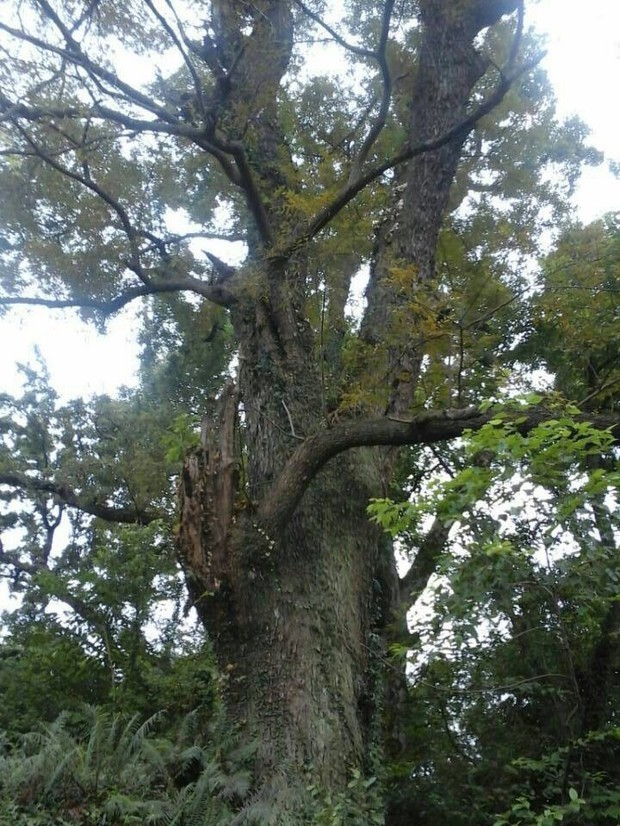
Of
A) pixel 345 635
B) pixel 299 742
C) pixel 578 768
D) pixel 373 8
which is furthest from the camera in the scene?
pixel 373 8

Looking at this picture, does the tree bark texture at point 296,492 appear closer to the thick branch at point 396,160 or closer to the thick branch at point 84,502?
the thick branch at point 396,160

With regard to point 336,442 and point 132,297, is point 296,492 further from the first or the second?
point 132,297

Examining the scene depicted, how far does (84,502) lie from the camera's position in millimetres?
9945

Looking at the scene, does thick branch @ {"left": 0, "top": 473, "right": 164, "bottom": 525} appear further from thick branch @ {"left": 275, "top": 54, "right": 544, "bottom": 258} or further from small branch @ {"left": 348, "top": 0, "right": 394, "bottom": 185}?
small branch @ {"left": 348, "top": 0, "right": 394, "bottom": 185}

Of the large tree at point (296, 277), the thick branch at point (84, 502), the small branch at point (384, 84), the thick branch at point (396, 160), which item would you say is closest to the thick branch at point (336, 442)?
the large tree at point (296, 277)

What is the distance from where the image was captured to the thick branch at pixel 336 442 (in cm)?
502

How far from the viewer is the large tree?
5168mm

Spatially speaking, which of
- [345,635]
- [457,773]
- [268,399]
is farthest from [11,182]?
[457,773]

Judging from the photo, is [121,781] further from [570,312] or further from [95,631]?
[570,312]

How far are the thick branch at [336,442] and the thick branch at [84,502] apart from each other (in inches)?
166

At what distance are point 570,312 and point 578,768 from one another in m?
3.99

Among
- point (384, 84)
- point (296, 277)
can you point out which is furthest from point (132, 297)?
point (384, 84)

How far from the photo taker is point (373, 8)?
8641 millimetres

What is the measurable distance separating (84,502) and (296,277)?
200 inches
